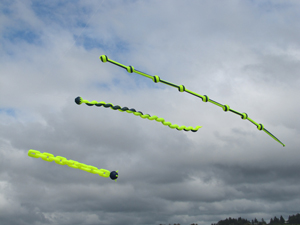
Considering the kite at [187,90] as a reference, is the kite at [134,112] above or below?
below

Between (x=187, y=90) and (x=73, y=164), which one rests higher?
(x=187, y=90)

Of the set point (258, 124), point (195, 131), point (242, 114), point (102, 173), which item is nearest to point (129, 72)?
point (102, 173)

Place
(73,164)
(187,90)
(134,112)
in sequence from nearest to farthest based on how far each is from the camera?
(73,164) → (187,90) → (134,112)

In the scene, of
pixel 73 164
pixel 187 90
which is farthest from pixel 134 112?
pixel 73 164

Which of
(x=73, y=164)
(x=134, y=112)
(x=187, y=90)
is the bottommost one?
(x=73, y=164)

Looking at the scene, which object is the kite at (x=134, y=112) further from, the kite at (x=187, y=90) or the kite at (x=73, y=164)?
the kite at (x=73, y=164)

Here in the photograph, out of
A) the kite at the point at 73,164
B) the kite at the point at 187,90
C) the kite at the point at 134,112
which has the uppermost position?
the kite at the point at 187,90

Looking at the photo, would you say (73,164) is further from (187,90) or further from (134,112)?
(187,90)

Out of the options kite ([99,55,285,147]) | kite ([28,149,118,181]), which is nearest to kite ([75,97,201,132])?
kite ([99,55,285,147])

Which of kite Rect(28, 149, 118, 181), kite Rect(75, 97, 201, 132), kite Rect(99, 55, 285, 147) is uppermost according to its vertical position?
kite Rect(99, 55, 285, 147)

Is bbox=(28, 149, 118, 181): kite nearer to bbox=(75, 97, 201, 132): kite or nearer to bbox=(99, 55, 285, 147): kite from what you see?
bbox=(75, 97, 201, 132): kite

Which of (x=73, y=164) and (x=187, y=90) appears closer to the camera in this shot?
(x=73, y=164)

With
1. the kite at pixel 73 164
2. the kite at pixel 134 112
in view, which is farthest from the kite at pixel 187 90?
the kite at pixel 73 164

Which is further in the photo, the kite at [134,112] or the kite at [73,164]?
the kite at [134,112]
